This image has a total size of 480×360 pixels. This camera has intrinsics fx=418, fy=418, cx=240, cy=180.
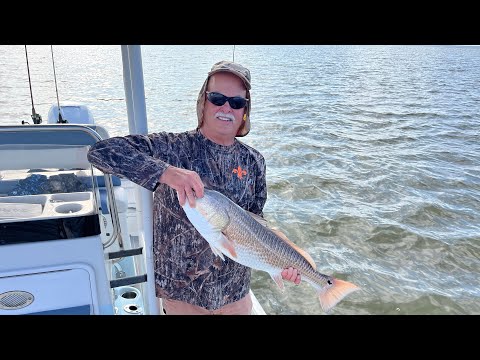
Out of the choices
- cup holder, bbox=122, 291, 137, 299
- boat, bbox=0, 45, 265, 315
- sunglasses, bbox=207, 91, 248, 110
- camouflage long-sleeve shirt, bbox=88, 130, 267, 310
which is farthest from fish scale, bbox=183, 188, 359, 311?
cup holder, bbox=122, 291, 137, 299

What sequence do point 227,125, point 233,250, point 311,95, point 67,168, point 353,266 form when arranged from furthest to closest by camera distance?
point 311,95 < point 353,266 < point 67,168 < point 227,125 < point 233,250

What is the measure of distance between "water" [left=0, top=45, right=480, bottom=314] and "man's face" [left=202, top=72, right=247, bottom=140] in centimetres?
37

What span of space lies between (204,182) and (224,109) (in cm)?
42

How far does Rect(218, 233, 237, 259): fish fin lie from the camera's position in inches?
83.7

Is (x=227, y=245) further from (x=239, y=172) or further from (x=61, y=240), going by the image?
(x=61, y=240)

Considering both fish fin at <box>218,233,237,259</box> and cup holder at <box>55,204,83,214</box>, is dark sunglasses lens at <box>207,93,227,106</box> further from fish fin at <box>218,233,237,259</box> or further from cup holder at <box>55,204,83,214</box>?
cup holder at <box>55,204,83,214</box>

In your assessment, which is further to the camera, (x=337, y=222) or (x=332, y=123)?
(x=332, y=123)

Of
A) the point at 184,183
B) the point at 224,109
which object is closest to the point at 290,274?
the point at 184,183

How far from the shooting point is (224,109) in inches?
91.4

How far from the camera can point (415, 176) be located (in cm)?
927
